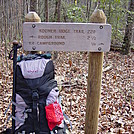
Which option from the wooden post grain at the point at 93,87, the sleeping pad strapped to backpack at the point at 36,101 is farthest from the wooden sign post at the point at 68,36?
the sleeping pad strapped to backpack at the point at 36,101

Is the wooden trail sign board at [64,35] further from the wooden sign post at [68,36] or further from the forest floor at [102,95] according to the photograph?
the forest floor at [102,95]

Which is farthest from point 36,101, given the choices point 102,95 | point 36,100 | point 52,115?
point 102,95

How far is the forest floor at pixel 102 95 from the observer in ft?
10.3

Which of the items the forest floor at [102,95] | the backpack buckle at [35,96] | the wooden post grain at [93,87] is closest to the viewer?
the backpack buckle at [35,96]

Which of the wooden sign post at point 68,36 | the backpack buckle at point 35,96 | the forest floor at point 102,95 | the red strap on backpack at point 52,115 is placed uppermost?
the wooden sign post at point 68,36

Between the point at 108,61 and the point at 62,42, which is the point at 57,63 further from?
the point at 62,42

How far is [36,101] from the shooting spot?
5.97ft

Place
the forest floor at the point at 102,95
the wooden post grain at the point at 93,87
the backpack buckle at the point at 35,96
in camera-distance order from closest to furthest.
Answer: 1. the backpack buckle at the point at 35,96
2. the wooden post grain at the point at 93,87
3. the forest floor at the point at 102,95

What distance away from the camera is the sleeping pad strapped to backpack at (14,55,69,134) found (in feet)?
6.05

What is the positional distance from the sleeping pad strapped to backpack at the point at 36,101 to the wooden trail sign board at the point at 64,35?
0.26 meters

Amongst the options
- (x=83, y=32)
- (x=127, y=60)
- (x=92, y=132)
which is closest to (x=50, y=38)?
(x=83, y=32)

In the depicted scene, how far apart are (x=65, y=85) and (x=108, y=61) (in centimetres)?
342

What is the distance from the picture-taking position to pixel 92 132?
2115 mm

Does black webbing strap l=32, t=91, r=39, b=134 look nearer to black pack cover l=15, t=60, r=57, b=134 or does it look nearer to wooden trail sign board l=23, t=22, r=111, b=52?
black pack cover l=15, t=60, r=57, b=134
